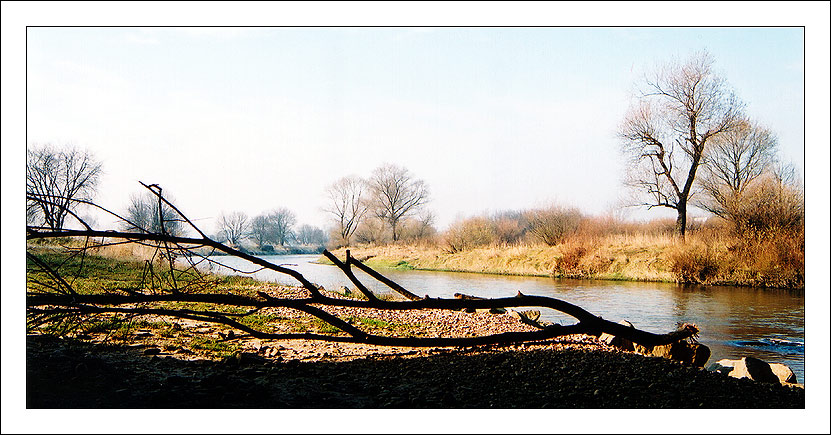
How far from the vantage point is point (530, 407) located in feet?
12.3

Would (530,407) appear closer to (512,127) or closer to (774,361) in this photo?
(774,361)

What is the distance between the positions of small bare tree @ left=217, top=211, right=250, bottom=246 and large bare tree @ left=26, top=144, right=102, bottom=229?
1.36 m

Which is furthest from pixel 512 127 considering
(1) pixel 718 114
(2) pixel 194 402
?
(2) pixel 194 402

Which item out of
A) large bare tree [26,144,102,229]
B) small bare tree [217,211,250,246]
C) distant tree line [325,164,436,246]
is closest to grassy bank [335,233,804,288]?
distant tree line [325,164,436,246]

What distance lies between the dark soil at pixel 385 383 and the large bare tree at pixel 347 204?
501 centimetres

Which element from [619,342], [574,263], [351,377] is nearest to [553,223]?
[574,263]

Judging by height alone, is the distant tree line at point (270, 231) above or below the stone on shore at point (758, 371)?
above

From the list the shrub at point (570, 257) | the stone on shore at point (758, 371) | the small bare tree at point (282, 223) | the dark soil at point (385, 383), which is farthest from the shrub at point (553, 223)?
the dark soil at point (385, 383)

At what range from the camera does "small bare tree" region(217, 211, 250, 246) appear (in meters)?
6.96

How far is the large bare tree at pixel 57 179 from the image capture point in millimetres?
4121

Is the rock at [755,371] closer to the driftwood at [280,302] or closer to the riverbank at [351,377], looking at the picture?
the riverbank at [351,377]

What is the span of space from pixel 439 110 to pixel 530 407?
12.7 ft

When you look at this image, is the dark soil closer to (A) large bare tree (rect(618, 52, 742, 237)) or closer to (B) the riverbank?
(B) the riverbank

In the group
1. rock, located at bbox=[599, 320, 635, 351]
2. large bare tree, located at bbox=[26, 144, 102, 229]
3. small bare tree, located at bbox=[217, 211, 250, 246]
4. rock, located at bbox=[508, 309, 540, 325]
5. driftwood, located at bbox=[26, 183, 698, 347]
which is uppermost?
large bare tree, located at bbox=[26, 144, 102, 229]
